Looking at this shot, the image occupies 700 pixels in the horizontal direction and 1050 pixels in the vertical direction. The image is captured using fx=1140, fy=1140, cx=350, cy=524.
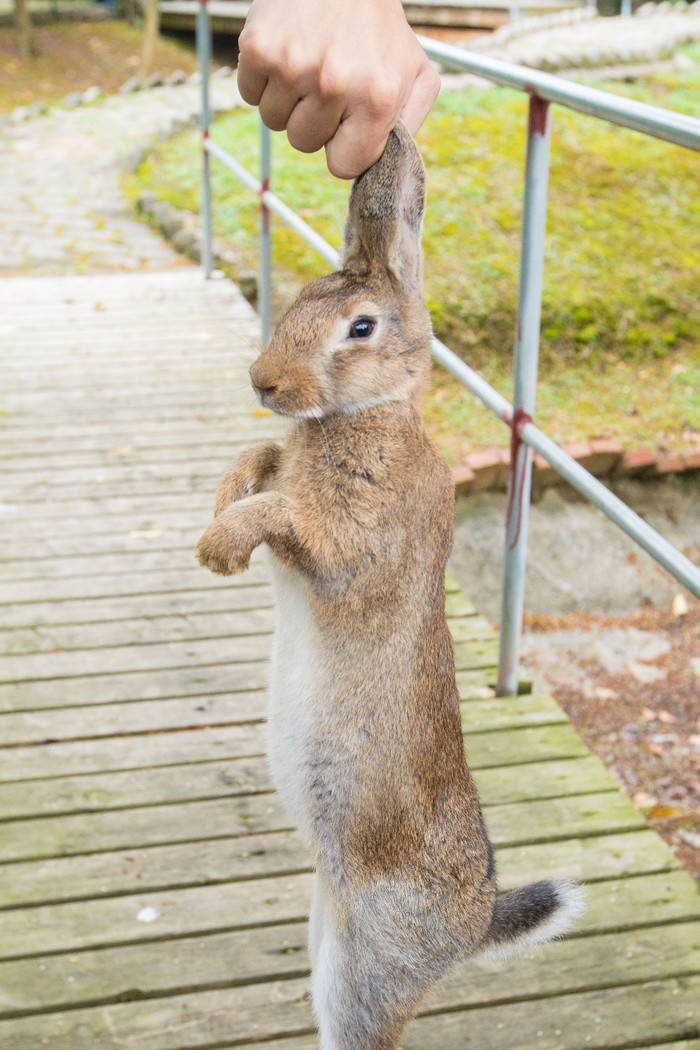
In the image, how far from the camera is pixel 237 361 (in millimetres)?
5184

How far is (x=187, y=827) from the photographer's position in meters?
2.58

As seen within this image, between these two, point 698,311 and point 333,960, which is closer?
point 333,960

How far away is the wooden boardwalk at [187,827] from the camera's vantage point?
7.07 feet

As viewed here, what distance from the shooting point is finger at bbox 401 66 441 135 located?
1493mm

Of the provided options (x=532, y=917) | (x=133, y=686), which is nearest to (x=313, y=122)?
(x=532, y=917)

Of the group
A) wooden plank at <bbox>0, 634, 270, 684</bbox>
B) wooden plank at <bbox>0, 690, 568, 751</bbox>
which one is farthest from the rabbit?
wooden plank at <bbox>0, 634, 270, 684</bbox>

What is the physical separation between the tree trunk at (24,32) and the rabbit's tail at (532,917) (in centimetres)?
1623

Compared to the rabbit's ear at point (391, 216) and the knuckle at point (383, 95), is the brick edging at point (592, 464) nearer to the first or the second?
the rabbit's ear at point (391, 216)

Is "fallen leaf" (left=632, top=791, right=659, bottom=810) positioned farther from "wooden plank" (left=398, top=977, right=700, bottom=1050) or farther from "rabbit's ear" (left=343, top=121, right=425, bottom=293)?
"rabbit's ear" (left=343, top=121, right=425, bottom=293)

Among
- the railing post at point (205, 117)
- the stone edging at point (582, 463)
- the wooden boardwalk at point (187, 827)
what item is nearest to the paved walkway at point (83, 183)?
the railing post at point (205, 117)

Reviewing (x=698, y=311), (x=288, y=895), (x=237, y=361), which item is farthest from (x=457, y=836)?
(x=698, y=311)

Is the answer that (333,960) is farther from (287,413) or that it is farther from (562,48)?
(562,48)

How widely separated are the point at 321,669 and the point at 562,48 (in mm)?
11663

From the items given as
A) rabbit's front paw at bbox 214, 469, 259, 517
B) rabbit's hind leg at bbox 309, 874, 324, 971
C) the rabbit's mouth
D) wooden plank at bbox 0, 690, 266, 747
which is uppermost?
the rabbit's mouth
